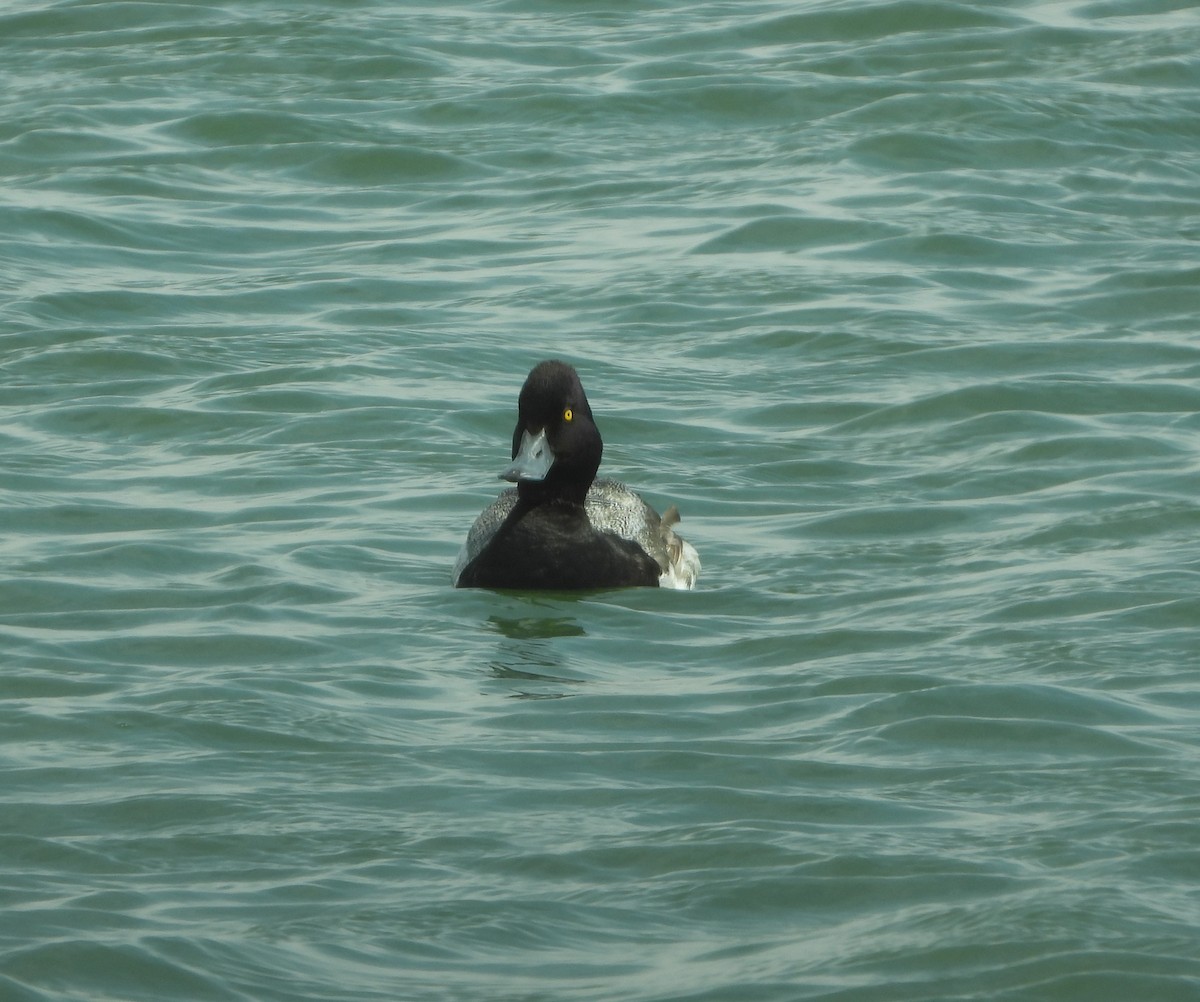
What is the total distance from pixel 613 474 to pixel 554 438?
6.13ft

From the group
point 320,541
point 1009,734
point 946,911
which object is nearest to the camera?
point 946,911

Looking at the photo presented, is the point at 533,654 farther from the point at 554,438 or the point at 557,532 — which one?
the point at 554,438

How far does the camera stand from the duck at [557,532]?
1074 cm

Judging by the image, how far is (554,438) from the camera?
1092 centimetres

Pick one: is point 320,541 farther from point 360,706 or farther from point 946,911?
point 946,911

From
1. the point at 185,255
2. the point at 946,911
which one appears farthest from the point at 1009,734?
the point at 185,255

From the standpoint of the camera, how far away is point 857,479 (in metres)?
12.2

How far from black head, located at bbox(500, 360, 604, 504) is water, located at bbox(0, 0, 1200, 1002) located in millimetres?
610

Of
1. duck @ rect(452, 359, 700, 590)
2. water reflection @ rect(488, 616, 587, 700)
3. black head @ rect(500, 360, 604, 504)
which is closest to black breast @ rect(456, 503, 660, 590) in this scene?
duck @ rect(452, 359, 700, 590)

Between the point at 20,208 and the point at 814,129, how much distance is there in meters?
6.18

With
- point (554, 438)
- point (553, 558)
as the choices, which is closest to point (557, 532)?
point (553, 558)

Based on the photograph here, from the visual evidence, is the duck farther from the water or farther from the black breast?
the water

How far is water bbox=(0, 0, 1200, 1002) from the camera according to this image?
6.68 meters

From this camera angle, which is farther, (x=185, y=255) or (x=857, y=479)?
(x=185, y=255)
